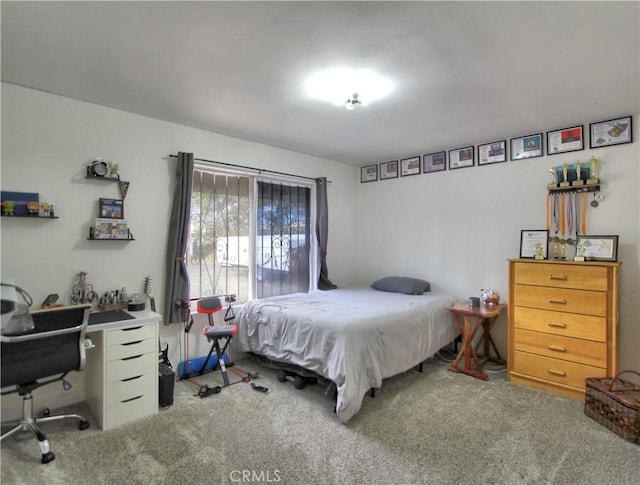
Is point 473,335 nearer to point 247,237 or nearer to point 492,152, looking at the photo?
point 492,152

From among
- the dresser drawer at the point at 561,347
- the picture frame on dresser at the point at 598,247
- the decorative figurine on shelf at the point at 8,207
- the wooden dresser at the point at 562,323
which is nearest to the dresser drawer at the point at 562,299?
the wooden dresser at the point at 562,323

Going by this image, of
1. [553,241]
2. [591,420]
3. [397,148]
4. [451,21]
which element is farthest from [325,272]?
[451,21]

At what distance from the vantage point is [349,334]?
2484mm

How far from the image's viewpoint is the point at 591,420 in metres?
2.40

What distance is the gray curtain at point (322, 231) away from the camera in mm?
4398

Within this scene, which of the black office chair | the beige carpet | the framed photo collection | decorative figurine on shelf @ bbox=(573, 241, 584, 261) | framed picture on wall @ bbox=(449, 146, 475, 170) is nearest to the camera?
the beige carpet

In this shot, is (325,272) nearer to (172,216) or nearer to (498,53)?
(172,216)

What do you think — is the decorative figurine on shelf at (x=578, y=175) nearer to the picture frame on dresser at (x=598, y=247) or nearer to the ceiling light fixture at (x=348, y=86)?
the picture frame on dresser at (x=598, y=247)

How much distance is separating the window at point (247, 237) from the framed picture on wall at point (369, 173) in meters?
0.99

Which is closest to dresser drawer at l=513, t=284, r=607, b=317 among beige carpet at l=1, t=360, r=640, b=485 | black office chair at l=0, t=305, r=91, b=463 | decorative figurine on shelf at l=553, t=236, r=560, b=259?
decorative figurine on shelf at l=553, t=236, r=560, b=259

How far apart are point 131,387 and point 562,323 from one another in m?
3.48

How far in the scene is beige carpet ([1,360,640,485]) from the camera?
72.4 inches

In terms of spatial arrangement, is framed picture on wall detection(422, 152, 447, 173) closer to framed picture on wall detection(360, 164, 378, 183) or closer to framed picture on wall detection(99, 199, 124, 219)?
framed picture on wall detection(360, 164, 378, 183)

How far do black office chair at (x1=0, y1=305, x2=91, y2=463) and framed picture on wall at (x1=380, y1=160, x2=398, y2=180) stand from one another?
3.78 metres
